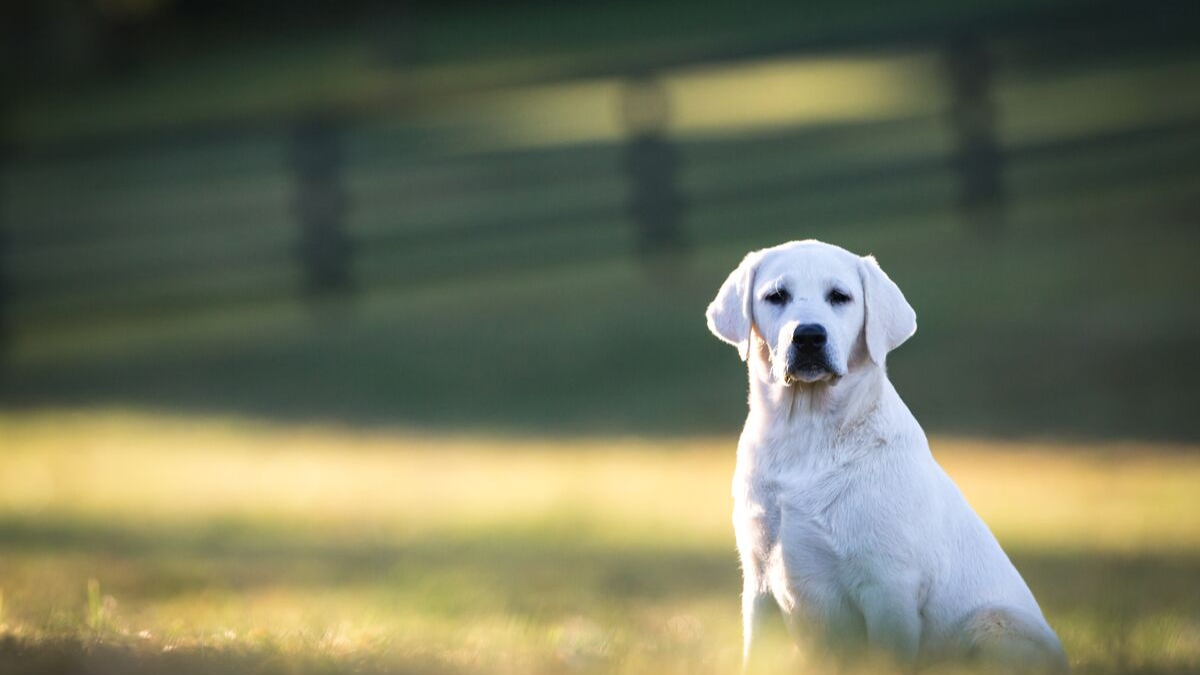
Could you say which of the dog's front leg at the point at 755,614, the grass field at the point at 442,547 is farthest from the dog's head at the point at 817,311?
the grass field at the point at 442,547

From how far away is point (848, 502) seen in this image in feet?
13.7

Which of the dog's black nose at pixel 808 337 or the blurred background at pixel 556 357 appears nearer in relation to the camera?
the dog's black nose at pixel 808 337

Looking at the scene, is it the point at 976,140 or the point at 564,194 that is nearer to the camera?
the point at 976,140

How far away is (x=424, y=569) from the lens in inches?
329

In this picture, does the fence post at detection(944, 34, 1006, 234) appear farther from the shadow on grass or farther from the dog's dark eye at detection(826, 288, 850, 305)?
the dog's dark eye at detection(826, 288, 850, 305)

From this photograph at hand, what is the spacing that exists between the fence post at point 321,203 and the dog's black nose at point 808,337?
12.1 meters

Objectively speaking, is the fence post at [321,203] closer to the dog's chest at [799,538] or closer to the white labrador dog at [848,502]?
the white labrador dog at [848,502]

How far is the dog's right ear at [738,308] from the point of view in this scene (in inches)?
180

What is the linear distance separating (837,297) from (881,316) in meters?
0.13

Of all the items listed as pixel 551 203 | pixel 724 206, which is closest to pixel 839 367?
pixel 724 206

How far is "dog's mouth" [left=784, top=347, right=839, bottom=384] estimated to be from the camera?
169 inches

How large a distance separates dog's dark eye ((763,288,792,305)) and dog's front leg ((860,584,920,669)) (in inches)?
33.1

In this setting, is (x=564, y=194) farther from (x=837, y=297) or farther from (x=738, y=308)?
(x=837, y=297)

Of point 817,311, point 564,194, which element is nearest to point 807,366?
point 817,311
